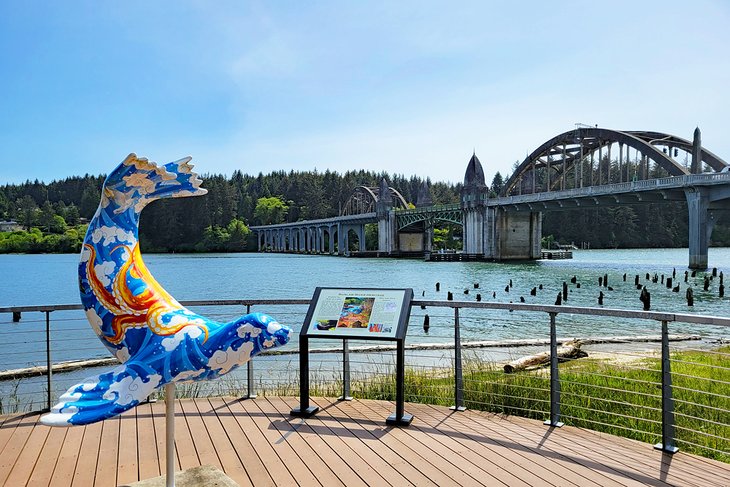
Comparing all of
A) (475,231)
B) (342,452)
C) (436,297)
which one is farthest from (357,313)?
(475,231)

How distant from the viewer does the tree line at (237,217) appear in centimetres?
9450

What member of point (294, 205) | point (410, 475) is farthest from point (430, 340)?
point (294, 205)

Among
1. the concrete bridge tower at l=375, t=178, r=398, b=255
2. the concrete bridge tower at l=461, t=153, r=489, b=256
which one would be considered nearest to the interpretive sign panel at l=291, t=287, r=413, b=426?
the concrete bridge tower at l=461, t=153, r=489, b=256

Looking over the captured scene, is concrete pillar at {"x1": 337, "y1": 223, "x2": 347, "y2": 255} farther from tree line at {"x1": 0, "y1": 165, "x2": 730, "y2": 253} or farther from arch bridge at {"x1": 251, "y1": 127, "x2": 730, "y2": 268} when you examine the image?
tree line at {"x1": 0, "y1": 165, "x2": 730, "y2": 253}

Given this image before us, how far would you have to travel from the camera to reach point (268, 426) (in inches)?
188

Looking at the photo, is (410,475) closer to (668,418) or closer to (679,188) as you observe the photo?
(668,418)

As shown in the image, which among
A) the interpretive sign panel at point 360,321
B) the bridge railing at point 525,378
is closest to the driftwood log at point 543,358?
the bridge railing at point 525,378

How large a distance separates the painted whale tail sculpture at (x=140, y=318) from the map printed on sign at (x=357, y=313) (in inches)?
62.4

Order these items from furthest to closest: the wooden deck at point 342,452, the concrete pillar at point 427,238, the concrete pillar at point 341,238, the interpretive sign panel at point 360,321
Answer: the concrete pillar at point 341,238
the concrete pillar at point 427,238
the interpretive sign panel at point 360,321
the wooden deck at point 342,452

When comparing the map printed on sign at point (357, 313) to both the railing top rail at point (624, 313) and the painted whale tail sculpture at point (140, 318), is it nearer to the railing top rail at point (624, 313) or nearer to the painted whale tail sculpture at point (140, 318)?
the railing top rail at point (624, 313)

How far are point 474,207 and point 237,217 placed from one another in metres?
63.5

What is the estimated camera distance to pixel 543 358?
402 inches

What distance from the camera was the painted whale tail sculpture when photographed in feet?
10.2

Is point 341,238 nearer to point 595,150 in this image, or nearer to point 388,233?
point 388,233
